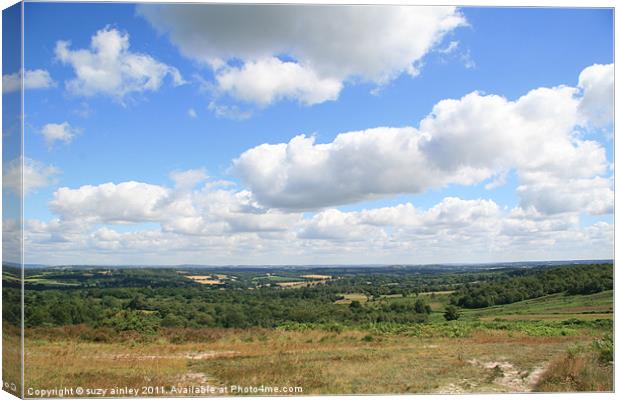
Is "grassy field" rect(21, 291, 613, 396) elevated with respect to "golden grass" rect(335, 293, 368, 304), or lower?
lower

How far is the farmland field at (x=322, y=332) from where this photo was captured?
31.9 feet

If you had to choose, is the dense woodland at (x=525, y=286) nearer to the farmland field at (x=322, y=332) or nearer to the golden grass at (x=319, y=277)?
the farmland field at (x=322, y=332)

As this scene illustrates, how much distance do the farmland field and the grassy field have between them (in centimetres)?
3

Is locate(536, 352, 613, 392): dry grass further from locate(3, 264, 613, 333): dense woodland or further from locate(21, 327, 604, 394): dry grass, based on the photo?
locate(3, 264, 613, 333): dense woodland

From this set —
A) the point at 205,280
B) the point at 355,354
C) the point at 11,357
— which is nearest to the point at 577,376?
the point at 355,354

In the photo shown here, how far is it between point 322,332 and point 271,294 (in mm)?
1680

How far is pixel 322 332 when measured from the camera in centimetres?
1208

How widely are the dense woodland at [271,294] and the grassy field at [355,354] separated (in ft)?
1.16

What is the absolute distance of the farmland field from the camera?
971cm

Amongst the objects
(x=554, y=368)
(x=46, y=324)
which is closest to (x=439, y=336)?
(x=554, y=368)

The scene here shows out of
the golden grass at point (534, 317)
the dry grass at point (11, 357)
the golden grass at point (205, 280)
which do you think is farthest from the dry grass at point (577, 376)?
the dry grass at point (11, 357)

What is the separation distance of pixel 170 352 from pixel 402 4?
849 centimetres

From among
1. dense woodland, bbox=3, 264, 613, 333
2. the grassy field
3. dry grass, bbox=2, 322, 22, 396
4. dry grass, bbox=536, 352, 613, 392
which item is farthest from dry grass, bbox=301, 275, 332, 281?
dry grass, bbox=2, 322, 22, 396

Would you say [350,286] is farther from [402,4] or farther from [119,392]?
[402,4]
